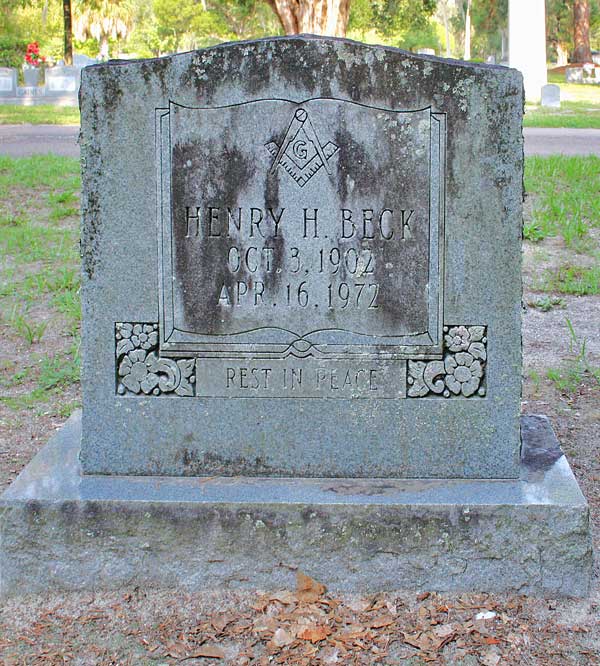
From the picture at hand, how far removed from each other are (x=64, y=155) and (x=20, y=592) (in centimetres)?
972

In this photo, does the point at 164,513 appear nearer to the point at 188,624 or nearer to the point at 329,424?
the point at 188,624

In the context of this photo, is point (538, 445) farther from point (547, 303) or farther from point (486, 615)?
point (547, 303)

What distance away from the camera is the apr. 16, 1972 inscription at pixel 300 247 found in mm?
3127

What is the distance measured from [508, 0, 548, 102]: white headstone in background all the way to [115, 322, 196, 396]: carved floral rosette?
79.2 ft

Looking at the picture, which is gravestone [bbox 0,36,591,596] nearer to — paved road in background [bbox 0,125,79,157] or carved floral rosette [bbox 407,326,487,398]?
carved floral rosette [bbox 407,326,487,398]

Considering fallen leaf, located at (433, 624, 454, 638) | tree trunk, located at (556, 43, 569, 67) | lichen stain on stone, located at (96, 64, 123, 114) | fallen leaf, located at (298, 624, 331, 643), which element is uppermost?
tree trunk, located at (556, 43, 569, 67)

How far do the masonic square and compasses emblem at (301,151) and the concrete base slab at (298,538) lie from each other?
1.14 m

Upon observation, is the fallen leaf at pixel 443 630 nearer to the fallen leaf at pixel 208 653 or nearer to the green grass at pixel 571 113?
the fallen leaf at pixel 208 653

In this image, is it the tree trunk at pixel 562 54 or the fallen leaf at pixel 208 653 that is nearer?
the fallen leaf at pixel 208 653

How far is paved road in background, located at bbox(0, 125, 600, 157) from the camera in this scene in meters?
12.6

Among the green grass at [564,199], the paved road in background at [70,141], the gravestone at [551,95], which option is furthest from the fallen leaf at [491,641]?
the gravestone at [551,95]

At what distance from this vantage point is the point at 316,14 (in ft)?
64.7

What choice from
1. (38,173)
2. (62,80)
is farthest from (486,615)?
(62,80)

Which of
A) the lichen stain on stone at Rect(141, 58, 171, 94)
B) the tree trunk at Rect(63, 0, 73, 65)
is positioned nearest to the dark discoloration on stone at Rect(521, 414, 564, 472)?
the lichen stain on stone at Rect(141, 58, 171, 94)
